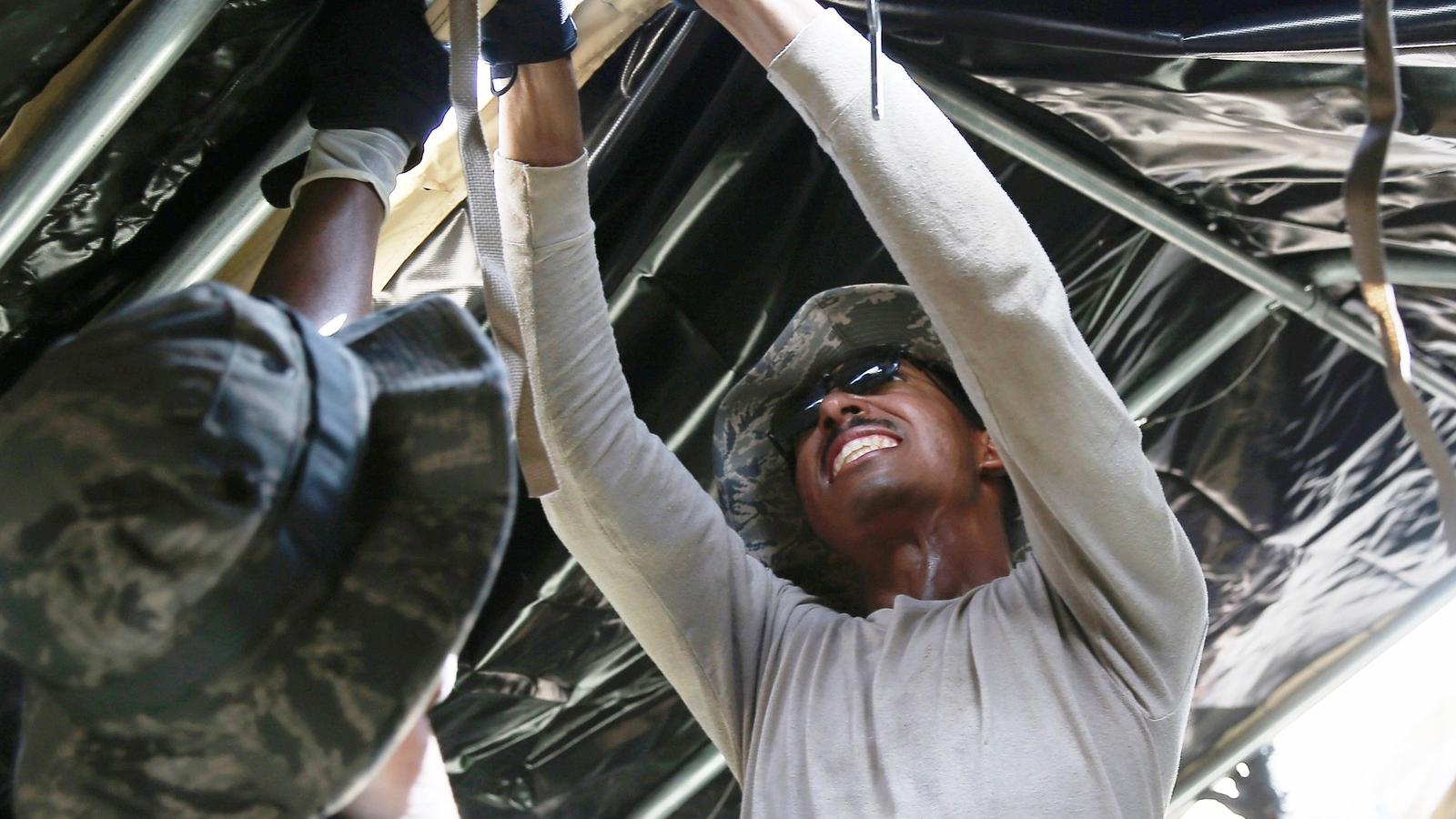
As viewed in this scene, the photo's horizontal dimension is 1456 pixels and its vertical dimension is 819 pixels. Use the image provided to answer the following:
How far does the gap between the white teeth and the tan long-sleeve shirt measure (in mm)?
228

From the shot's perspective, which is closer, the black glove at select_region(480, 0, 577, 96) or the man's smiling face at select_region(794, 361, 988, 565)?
the black glove at select_region(480, 0, 577, 96)

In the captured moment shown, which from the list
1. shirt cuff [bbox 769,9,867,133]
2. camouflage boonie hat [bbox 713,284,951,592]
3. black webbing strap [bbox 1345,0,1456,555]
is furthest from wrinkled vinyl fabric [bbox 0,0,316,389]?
black webbing strap [bbox 1345,0,1456,555]

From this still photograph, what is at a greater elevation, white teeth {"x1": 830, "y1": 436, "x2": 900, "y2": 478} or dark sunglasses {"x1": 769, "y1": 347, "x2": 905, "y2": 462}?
dark sunglasses {"x1": 769, "y1": 347, "x2": 905, "y2": 462}

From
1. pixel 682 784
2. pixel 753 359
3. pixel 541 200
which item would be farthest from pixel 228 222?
pixel 682 784

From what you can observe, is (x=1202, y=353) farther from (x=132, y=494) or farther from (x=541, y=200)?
(x=132, y=494)

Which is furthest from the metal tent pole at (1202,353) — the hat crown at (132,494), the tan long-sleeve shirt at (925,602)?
the hat crown at (132,494)

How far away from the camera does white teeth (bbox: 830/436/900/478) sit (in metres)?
1.86

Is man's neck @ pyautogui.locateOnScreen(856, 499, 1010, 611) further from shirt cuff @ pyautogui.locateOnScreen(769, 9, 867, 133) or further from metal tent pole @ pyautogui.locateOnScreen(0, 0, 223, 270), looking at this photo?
metal tent pole @ pyautogui.locateOnScreen(0, 0, 223, 270)

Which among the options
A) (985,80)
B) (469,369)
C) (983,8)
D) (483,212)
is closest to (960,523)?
(985,80)

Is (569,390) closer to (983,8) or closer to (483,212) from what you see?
(483,212)

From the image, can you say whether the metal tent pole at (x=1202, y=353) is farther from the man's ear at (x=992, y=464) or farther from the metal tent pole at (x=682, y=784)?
the metal tent pole at (x=682, y=784)

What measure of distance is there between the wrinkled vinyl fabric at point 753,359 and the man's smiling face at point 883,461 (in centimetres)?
17

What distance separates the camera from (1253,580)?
7.39 ft

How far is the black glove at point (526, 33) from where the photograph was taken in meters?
1.30
